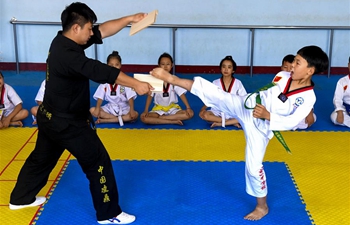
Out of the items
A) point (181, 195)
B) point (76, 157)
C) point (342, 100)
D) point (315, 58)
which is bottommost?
point (181, 195)

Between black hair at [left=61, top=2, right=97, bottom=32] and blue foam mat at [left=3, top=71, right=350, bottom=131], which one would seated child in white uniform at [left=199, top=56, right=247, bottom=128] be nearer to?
blue foam mat at [left=3, top=71, right=350, bottom=131]

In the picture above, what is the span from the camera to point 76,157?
12.0 feet

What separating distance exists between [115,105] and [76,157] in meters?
3.12

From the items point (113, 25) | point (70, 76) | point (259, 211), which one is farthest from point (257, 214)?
point (113, 25)

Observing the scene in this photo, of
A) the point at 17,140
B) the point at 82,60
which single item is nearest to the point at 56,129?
the point at 82,60

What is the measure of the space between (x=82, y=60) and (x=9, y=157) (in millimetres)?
2603

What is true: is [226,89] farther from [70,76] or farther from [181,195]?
[70,76]

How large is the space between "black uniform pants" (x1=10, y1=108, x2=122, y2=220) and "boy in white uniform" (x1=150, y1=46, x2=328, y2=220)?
101 cm

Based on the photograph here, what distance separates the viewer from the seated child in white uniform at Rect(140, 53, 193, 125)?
650 cm

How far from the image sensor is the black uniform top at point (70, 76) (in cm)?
312

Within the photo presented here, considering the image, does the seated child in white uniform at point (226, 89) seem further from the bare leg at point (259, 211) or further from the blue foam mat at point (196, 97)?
the bare leg at point (259, 211)

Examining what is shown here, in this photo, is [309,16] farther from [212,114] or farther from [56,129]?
[56,129]

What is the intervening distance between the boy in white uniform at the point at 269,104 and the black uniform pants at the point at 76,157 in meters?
1.01

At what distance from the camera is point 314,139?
233 inches
